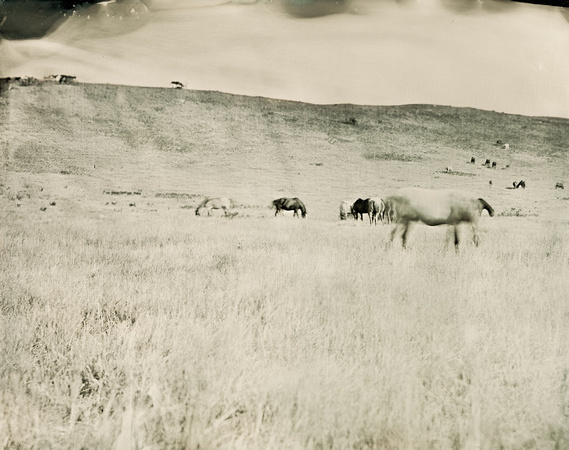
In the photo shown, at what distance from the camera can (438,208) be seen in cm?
671

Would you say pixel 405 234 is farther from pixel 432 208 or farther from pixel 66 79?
pixel 66 79

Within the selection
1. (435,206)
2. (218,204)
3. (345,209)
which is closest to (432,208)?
(435,206)

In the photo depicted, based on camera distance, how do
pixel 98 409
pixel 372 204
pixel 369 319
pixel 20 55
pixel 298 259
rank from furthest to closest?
pixel 372 204, pixel 298 259, pixel 369 319, pixel 20 55, pixel 98 409

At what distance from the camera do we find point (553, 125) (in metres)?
3.87

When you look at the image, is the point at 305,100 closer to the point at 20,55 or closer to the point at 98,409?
the point at 20,55

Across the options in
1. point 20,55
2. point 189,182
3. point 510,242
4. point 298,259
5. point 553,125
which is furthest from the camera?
point 189,182

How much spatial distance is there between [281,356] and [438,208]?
191 inches

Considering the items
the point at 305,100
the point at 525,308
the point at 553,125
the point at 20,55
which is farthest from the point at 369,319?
the point at 20,55

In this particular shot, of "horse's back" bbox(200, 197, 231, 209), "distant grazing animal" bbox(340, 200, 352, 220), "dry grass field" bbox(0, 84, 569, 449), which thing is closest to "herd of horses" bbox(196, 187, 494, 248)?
"dry grass field" bbox(0, 84, 569, 449)

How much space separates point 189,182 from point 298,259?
701cm

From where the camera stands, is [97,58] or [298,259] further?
[298,259]

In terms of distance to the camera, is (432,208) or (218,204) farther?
(218,204)

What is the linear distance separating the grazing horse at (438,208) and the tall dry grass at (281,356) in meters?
2.29

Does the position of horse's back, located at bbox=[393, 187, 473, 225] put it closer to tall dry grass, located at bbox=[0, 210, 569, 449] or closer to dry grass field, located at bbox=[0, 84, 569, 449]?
dry grass field, located at bbox=[0, 84, 569, 449]
